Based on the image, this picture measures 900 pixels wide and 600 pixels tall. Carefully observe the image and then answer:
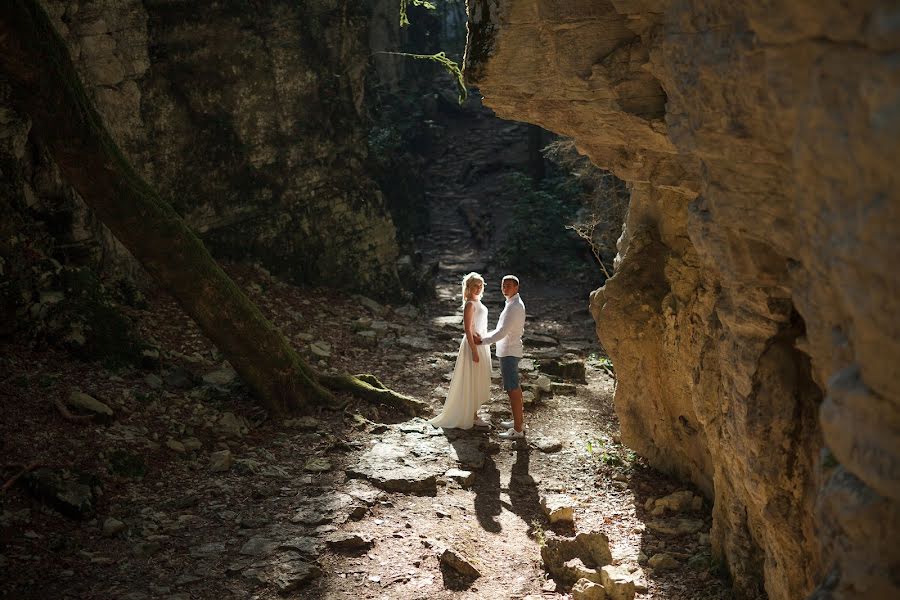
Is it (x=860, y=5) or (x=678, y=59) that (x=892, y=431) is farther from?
(x=678, y=59)

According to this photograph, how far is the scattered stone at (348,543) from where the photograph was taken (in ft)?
19.9

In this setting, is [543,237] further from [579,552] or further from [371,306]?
[579,552]

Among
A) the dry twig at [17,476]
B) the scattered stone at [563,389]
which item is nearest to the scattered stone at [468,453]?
the scattered stone at [563,389]

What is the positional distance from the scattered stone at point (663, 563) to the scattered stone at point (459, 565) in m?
1.38

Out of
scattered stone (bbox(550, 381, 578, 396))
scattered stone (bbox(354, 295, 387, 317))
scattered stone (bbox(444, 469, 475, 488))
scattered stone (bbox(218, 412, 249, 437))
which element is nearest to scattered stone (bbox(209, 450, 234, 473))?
scattered stone (bbox(218, 412, 249, 437))

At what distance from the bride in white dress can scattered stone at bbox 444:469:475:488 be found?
1.06 meters

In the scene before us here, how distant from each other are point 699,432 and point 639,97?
3.13 metres

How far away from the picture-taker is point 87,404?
7.21 metres

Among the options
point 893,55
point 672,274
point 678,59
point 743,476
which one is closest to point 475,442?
point 672,274

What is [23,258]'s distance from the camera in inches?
331

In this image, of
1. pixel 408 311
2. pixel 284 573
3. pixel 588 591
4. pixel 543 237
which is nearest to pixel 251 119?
pixel 408 311

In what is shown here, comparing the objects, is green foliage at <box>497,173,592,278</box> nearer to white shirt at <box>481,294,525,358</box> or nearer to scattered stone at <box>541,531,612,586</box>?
white shirt at <box>481,294,525,358</box>

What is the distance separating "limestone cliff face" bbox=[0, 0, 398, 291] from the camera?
1123 cm

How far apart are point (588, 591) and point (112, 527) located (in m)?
3.48
